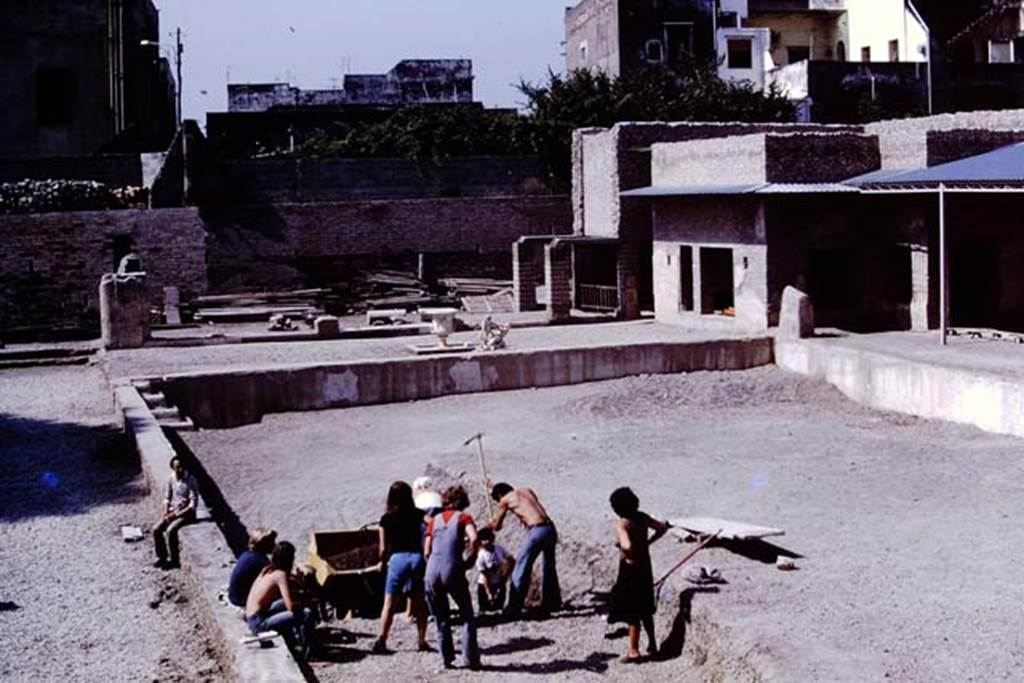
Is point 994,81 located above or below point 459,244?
above

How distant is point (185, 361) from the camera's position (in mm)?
25250

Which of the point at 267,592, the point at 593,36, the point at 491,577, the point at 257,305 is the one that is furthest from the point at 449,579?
the point at 593,36

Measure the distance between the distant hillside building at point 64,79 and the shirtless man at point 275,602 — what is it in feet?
114

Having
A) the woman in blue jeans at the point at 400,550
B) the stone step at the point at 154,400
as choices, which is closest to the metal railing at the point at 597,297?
the stone step at the point at 154,400

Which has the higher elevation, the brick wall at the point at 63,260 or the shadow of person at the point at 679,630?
the brick wall at the point at 63,260

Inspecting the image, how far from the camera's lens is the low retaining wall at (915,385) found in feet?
61.9

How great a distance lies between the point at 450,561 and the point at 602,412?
1139 cm

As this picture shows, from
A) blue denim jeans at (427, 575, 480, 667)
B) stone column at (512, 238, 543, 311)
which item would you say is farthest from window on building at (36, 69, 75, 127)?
blue denim jeans at (427, 575, 480, 667)

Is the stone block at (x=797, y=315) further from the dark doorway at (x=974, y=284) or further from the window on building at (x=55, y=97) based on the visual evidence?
the window on building at (x=55, y=97)

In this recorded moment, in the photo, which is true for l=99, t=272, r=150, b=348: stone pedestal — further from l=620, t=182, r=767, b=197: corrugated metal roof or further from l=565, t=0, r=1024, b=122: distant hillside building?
l=565, t=0, r=1024, b=122: distant hillside building

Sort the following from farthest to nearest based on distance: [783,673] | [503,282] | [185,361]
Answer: [503,282]
[185,361]
[783,673]

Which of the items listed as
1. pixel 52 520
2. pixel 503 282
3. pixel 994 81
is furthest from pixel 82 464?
pixel 994 81

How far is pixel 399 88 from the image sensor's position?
59781 mm

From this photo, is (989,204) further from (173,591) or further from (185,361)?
(173,591)
